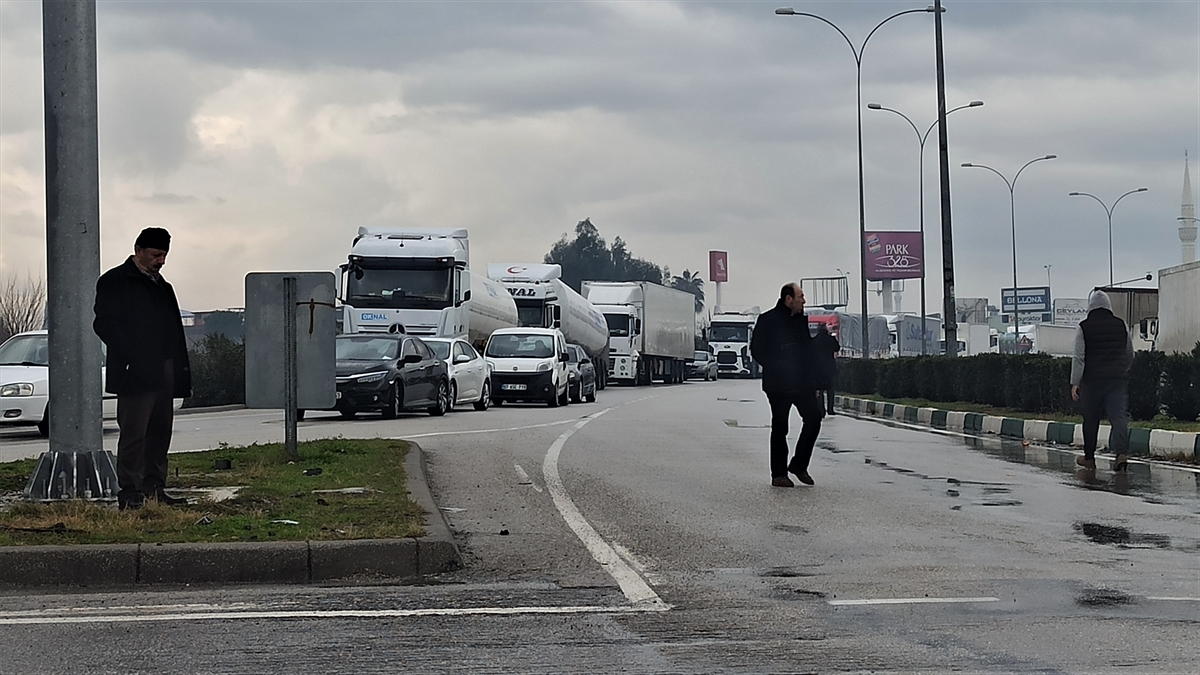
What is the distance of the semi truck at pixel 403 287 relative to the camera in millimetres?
31969

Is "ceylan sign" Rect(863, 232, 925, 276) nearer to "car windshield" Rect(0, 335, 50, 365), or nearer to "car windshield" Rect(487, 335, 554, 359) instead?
"car windshield" Rect(487, 335, 554, 359)

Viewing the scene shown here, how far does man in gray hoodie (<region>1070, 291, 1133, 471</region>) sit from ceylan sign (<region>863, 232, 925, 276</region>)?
93.4 meters

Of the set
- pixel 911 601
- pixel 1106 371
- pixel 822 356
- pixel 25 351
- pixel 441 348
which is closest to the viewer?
pixel 911 601

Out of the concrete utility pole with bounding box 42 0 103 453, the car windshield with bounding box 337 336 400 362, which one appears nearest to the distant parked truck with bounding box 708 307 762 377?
the car windshield with bounding box 337 336 400 362

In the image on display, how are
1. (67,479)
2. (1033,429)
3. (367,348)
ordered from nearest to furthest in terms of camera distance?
(67,479), (1033,429), (367,348)

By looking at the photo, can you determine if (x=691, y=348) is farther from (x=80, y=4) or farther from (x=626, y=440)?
(x=80, y=4)

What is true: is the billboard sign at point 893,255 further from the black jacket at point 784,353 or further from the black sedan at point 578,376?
the black jacket at point 784,353

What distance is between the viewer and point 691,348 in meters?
73.5

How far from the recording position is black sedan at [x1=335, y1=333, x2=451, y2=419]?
23.9 m

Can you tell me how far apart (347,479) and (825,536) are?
13.3 feet

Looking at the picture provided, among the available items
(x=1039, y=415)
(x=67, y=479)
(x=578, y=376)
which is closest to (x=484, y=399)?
(x=578, y=376)

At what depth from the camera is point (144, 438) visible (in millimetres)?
9414

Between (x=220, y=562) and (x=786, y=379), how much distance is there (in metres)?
6.18

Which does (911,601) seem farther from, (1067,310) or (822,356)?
(1067,310)
